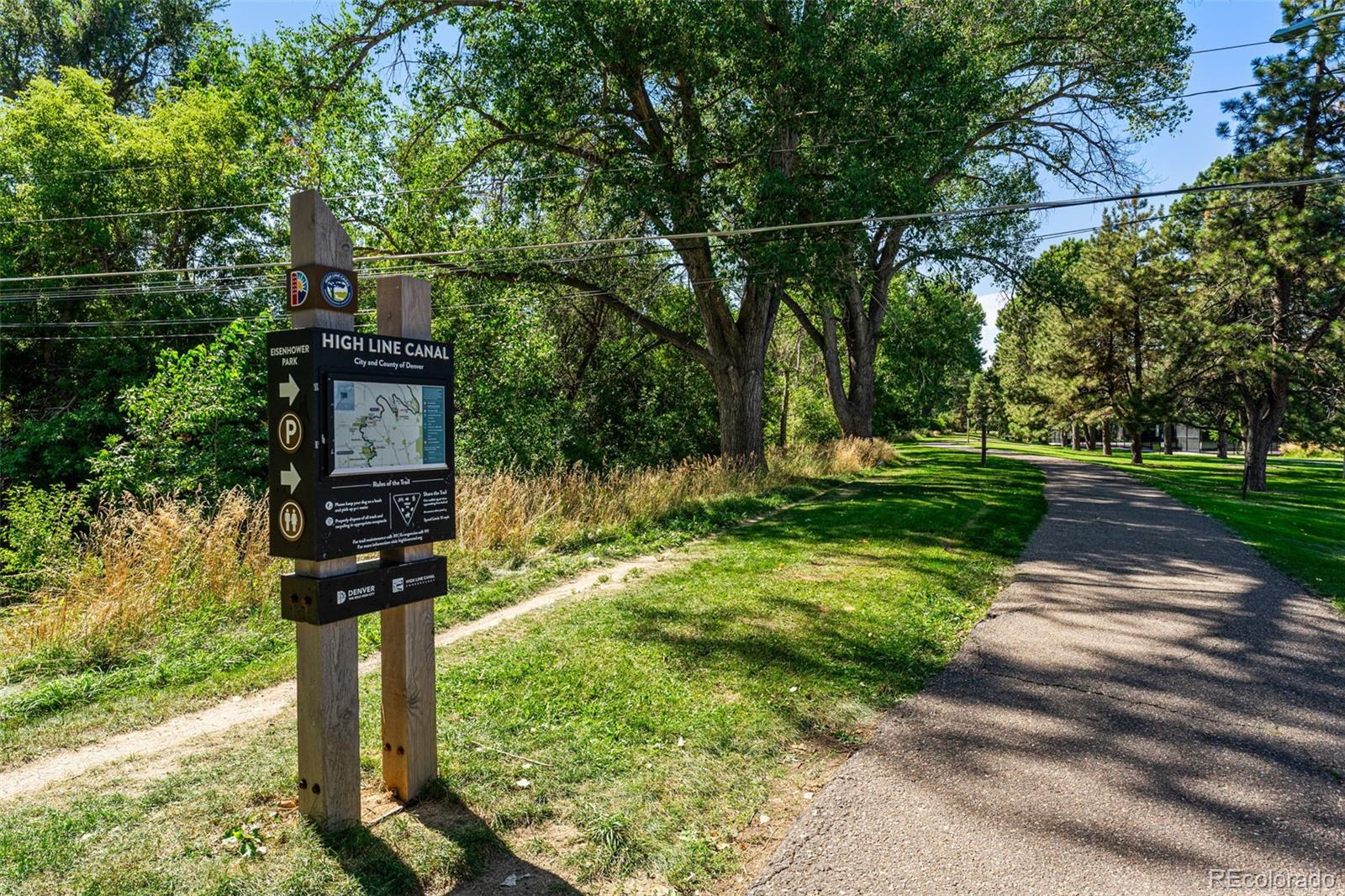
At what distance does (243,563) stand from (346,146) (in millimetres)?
10583

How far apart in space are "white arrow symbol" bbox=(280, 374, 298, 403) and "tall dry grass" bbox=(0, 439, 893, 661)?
12.5ft

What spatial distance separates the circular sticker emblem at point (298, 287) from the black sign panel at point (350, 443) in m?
0.17

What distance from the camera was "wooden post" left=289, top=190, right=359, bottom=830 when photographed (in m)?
3.33

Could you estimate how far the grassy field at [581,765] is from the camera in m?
3.07

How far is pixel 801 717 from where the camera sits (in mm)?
4625

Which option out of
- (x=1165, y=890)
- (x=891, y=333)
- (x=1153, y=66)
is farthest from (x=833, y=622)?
(x=891, y=333)

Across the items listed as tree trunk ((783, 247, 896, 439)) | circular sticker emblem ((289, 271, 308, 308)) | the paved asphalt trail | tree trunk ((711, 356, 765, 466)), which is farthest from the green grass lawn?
tree trunk ((783, 247, 896, 439))

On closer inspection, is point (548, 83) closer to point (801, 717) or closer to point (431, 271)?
point (431, 271)

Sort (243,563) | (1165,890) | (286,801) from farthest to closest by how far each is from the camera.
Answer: (243,563) → (286,801) → (1165,890)

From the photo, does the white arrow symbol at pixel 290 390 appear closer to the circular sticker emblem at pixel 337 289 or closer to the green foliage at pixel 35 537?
the circular sticker emblem at pixel 337 289

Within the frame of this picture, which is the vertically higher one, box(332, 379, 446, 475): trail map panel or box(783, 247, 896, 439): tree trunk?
box(783, 247, 896, 439): tree trunk

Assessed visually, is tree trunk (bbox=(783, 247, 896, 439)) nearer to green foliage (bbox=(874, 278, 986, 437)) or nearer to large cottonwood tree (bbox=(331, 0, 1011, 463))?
green foliage (bbox=(874, 278, 986, 437))

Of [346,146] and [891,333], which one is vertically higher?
[346,146]

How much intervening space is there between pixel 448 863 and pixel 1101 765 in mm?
3314
